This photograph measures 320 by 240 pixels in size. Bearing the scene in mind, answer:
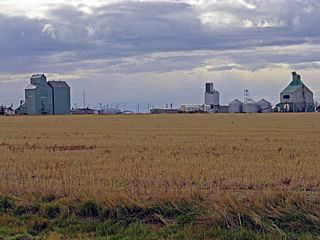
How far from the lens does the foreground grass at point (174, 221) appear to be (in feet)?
36.4

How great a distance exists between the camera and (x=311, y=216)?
444 inches

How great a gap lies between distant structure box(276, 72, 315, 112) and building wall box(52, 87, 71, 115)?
2415 inches

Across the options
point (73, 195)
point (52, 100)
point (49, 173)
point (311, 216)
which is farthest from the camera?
point (52, 100)

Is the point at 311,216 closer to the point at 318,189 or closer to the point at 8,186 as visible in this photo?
the point at 318,189

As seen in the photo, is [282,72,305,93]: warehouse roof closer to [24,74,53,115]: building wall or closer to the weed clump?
[24,74,53,115]: building wall

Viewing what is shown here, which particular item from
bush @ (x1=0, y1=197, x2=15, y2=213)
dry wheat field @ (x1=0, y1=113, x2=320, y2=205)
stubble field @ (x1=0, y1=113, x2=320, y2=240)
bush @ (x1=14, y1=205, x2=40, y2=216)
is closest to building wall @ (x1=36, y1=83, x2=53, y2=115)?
dry wheat field @ (x1=0, y1=113, x2=320, y2=205)

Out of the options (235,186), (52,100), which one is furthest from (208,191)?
(52,100)

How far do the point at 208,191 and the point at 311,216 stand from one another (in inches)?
183

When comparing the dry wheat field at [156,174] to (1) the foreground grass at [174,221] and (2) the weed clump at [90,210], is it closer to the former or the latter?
(2) the weed clump at [90,210]

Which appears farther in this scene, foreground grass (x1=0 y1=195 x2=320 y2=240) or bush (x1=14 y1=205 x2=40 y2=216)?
bush (x1=14 y1=205 x2=40 y2=216)

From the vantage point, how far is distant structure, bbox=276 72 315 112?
6924 inches

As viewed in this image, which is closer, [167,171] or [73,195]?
[73,195]

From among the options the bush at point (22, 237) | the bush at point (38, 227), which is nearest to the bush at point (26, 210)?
the bush at point (38, 227)

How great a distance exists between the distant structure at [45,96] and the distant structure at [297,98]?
61.8 m
